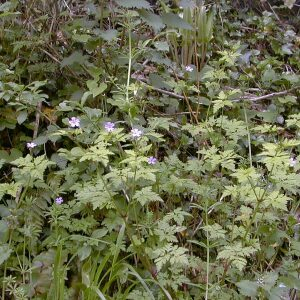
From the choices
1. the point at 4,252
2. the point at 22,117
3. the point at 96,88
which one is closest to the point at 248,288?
the point at 4,252

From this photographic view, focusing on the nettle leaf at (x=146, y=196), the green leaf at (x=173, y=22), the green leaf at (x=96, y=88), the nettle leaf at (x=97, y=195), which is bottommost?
the nettle leaf at (x=97, y=195)

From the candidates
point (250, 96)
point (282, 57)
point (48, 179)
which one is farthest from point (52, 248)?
point (282, 57)

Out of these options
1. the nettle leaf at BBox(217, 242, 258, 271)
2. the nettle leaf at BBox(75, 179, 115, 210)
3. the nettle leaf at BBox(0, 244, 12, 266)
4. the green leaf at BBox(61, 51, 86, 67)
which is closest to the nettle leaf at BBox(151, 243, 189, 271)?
the nettle leaf at BBox(217, 242, 258, 271)

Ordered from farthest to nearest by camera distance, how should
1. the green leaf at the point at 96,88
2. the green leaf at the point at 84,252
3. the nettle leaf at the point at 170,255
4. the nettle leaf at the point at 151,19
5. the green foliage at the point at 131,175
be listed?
1. the green leaf at the point at 96,88
2. the nettle leaf at the point at 151,19
3. the green leaf at the point at 84,252
4. the green foliage at the point at 131,175
5. the nettle leaf at the point at 170,255

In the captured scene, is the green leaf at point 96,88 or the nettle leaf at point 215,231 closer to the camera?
the nettle leaf at point 215,231

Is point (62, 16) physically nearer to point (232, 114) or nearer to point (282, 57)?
point (232, 114)

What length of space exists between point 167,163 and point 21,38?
3.45ft

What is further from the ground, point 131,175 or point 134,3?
point 134,3

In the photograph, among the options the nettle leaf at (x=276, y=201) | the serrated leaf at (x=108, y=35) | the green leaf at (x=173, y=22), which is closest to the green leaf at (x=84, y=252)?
the nettle leaf at (x=276, y=201)

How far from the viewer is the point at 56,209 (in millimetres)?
1945

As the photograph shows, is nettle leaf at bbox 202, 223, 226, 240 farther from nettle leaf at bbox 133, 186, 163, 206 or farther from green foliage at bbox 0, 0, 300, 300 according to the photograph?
nettle leaf at bbox 133, 186, 163, 206

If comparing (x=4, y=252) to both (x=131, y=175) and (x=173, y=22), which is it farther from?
(x=173, y=22)

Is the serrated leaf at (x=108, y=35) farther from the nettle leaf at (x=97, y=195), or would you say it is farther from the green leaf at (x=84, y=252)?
the green leaf at (x=84, y=252)

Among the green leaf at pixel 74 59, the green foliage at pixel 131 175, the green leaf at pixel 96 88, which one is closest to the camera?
the green foliage at pixel 131 175
